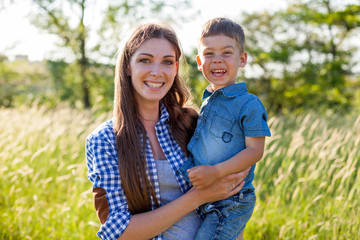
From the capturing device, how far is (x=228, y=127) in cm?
201

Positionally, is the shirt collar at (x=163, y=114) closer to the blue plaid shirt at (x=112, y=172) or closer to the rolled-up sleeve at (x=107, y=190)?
the blue plaid shirt at (x=112, y=172)

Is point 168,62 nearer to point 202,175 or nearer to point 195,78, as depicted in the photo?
point 202,175

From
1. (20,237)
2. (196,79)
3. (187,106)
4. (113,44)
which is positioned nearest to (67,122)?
(20,237)

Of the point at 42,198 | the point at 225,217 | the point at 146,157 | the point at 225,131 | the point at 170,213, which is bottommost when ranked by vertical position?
the point at 42,198

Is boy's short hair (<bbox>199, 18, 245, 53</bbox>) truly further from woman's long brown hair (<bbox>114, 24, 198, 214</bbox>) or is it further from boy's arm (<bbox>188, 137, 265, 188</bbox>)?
boy's arm (<bbox>188, 137, 265, 188</bbox>)

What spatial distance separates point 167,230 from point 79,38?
11538 mm

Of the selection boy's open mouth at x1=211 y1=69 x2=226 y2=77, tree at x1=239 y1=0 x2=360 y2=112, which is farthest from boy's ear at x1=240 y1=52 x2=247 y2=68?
tree at x1=239 y1=0 x2=360 y2=112

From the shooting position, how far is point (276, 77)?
11.7 metres

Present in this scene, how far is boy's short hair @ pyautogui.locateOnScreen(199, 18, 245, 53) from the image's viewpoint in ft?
6.86

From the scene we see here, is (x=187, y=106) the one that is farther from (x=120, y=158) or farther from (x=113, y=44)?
(x=113, y=44)

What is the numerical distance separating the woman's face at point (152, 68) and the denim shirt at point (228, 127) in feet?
1.16

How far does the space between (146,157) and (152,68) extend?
0.52 metres

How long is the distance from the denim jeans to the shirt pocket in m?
0.35

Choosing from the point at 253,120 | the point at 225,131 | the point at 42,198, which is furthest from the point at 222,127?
the point at 42,198
